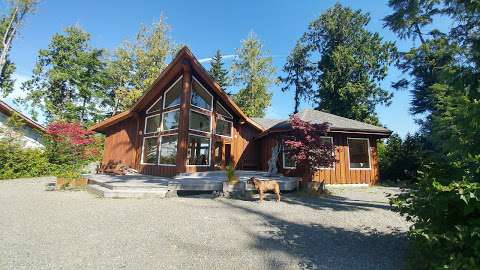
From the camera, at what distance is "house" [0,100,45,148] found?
53.3 feet

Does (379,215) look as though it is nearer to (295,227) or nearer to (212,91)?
(295,227)

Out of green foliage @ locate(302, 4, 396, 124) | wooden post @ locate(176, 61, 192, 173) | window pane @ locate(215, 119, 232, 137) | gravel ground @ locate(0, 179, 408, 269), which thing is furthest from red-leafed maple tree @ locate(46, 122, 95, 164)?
green foliage @ locate(302, 4, 396, 124)

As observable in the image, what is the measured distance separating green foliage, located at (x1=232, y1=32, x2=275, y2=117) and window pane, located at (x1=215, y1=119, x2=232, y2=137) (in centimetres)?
1628

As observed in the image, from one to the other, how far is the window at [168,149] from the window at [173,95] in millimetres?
1771

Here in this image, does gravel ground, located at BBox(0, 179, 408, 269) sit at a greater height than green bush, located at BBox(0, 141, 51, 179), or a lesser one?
lesser

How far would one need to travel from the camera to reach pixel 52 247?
4.50 m

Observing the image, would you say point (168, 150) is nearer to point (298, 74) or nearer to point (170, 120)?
point (170, 120)

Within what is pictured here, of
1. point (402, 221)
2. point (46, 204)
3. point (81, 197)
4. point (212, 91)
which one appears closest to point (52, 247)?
point (46, 204)

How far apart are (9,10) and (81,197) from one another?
25498 millimetres

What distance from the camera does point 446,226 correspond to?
318cm

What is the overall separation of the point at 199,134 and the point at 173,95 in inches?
104

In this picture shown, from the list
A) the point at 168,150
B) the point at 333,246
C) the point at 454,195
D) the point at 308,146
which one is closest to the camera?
the point at 454,195

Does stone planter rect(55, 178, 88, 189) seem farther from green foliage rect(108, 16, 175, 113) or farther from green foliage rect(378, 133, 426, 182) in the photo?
green foliage rect(108, 16, 175, 113)

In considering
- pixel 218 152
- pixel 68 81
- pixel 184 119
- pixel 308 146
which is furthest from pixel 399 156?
pixel 68 81
